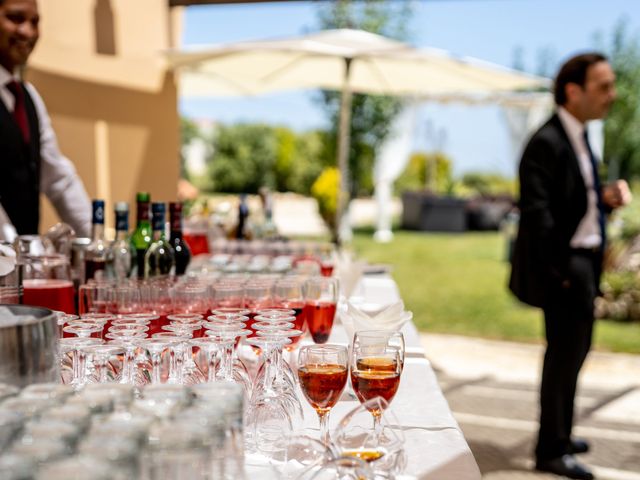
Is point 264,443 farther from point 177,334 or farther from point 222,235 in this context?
point 222,235

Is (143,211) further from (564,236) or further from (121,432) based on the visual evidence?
(564,236)

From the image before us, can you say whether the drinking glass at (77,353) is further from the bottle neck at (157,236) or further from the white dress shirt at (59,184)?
the white dress shirt at (59,184)

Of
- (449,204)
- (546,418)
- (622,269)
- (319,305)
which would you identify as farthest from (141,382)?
(449,204)

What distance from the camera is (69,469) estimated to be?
2.62 feet

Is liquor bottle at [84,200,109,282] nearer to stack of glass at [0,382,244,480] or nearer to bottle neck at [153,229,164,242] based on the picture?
bottle neck at [153,229,164,242]

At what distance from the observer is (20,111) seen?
3016 mm

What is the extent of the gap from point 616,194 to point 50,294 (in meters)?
2.73

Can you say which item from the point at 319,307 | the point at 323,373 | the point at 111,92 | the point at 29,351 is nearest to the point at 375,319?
the point at 319,307

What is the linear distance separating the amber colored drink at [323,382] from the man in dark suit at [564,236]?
234cm

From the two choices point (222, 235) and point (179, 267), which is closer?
point (179, 267)

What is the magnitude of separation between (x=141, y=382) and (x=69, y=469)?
0.61 m

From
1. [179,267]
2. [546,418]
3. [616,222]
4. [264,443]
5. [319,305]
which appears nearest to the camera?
[264,443]

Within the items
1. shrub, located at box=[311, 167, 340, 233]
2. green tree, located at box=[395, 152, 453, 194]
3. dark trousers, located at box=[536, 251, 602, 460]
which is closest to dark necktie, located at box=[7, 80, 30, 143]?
dark trousers, located at box=[536, 251, 602, 460]

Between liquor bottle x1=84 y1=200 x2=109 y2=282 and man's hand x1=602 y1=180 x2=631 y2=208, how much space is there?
8.08 ft
